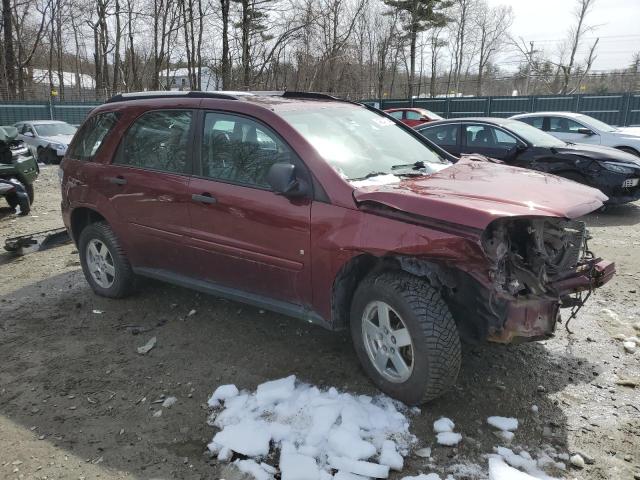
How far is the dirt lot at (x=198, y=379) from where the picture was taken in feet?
9.27

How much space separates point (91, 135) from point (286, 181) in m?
2.73

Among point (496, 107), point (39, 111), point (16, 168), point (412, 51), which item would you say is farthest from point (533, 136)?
point (412, 51)

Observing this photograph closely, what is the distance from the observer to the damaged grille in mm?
2854

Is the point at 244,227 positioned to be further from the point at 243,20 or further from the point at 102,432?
the point at 243,20

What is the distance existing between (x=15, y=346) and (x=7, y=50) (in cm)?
3140

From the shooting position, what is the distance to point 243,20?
940 inches

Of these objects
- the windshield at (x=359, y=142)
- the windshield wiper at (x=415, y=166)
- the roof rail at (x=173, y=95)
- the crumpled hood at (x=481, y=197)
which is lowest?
the crumpled hood at (x=481, y=197)

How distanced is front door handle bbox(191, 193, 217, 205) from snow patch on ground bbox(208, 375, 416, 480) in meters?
1.32

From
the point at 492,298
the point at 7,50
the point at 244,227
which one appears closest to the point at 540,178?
the point at 492,298

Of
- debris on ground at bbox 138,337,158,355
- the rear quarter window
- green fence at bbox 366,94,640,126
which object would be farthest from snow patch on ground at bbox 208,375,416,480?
green fence at bbox 366,94,640,126

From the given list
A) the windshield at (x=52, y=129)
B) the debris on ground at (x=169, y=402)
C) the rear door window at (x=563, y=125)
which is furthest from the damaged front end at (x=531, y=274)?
the windshield at (x=52, y=129)

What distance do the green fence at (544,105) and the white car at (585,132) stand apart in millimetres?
9445

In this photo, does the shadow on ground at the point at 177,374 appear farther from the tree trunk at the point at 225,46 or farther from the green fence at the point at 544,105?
the tree trunk at the point at 225,46

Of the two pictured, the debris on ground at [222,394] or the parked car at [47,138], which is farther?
the parked car at [47,138]
